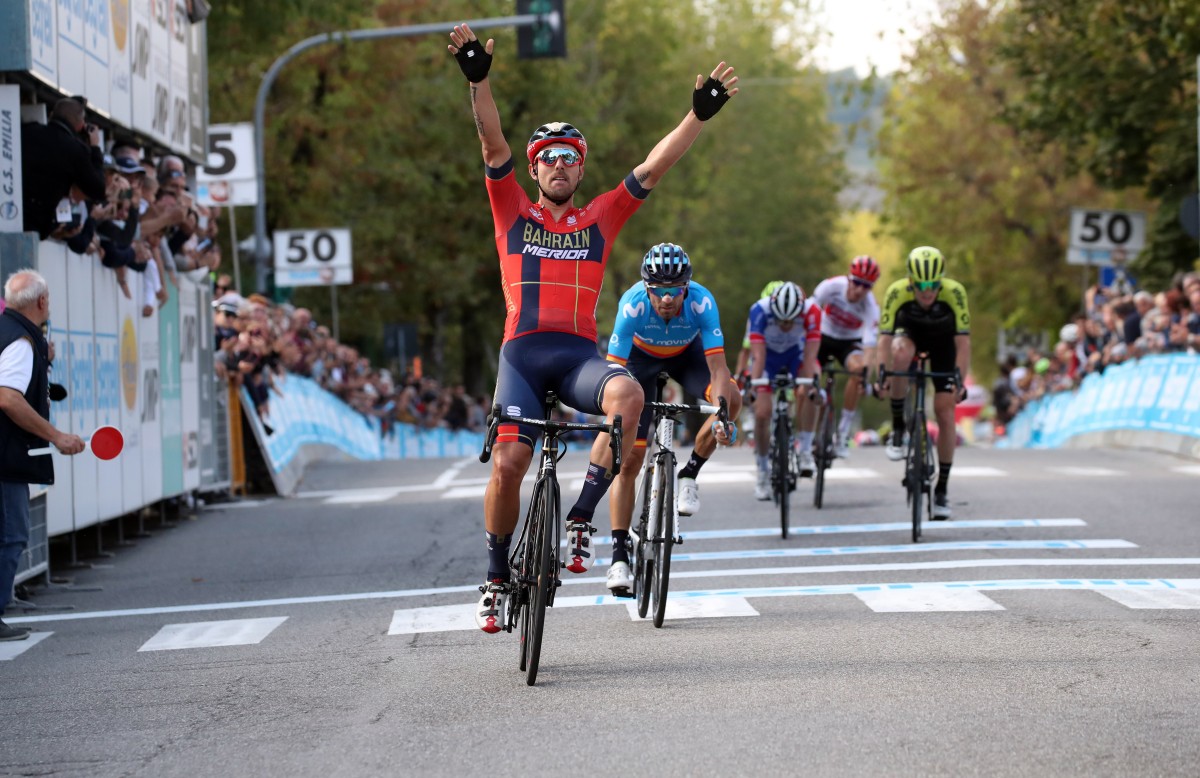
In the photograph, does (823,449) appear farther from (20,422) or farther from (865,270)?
(20,422)

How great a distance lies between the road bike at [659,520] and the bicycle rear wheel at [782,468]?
13.5ft

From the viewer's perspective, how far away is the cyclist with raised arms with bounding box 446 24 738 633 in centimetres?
845

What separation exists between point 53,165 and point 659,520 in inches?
230

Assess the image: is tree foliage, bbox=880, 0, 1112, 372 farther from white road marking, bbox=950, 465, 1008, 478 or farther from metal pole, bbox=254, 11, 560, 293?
white road marking, bbox=950, 465, 1008, 478

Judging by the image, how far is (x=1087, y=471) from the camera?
850 inches

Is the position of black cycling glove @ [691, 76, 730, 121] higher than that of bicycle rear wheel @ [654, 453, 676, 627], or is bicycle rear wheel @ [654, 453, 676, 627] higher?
black cycling glove @ [691, 76, 730, 121]

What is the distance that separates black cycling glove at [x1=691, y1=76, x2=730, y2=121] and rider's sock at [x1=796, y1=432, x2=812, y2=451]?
7.83 metres

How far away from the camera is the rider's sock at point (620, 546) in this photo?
975 cm

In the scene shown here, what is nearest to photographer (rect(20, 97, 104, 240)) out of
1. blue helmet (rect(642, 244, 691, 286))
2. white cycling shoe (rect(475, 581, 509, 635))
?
blue helmet (rect(642, 244, 691, 286))

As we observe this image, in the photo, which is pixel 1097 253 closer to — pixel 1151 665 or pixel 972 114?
pixel 972 114

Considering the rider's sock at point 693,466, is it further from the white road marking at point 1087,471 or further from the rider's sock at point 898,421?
the white road marking at point 1087,471

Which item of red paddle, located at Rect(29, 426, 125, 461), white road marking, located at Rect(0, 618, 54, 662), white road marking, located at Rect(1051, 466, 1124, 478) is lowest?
white road marking, located at Rect(0, 618, 54, 662)

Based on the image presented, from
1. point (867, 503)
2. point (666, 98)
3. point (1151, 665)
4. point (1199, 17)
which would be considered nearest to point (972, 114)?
point (666, 98)

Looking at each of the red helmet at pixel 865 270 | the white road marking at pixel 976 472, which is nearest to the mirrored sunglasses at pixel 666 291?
the red helmet at pixel 865 270
